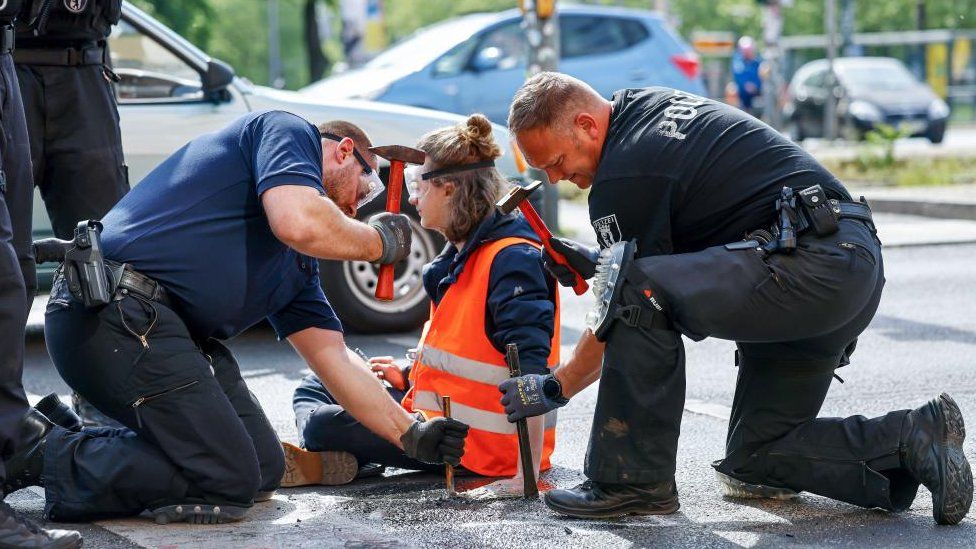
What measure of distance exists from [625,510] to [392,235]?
993 mm

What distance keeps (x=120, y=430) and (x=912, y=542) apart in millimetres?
2190

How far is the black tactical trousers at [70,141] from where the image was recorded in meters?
5.28

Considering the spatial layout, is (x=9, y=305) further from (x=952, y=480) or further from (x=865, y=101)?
(x=865, y=101)

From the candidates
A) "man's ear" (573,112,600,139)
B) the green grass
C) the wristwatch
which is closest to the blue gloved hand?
the wristwatch

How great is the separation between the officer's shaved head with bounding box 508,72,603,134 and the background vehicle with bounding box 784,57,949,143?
2052 cm

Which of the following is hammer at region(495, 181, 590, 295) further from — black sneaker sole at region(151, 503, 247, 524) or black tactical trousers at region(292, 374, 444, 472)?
black sneaker sole at region(151, 503, 247, 524)

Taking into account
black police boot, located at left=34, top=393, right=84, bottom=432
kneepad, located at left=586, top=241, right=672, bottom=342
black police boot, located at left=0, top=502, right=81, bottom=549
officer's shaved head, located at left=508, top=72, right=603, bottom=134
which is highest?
officer's shaved head, located at left=508, top=72, right=603, bottom=134

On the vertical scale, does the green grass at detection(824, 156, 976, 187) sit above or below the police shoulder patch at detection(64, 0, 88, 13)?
below

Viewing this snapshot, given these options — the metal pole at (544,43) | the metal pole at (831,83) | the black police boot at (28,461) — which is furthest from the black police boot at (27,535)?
the metal pole at (831,83)

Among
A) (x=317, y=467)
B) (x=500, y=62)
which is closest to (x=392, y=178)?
(x=317, y=467)

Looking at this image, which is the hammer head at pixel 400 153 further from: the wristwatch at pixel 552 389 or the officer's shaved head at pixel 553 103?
the wristwatch at pixel 552 389

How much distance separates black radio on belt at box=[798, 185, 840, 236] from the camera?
3883 millimetres

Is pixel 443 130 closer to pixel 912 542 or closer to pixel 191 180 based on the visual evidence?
pixel 191 180

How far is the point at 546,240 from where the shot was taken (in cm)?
429
